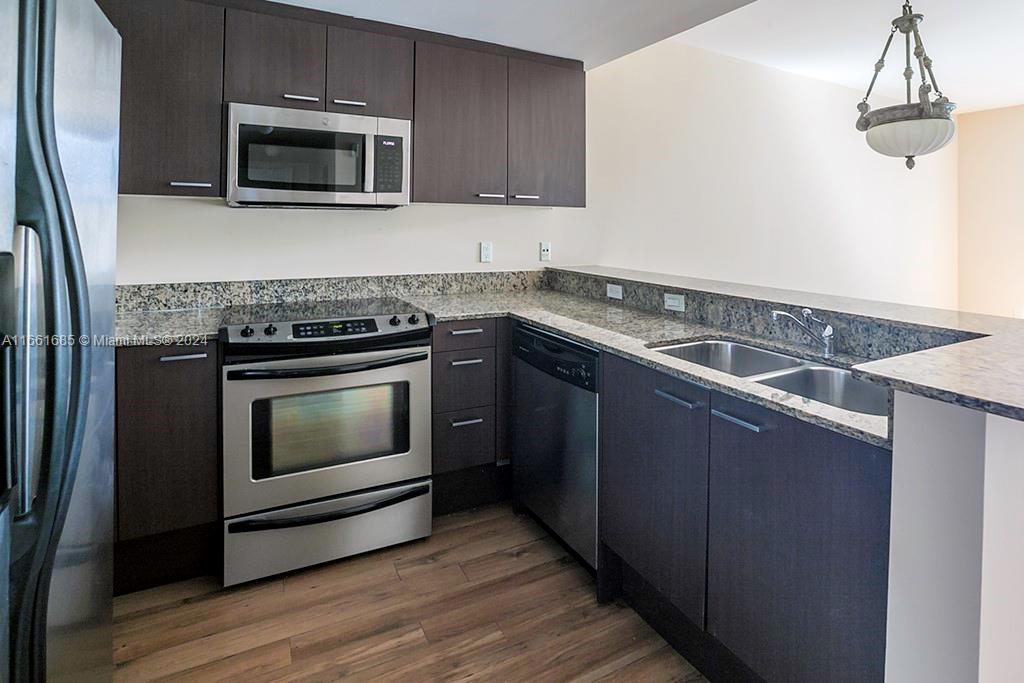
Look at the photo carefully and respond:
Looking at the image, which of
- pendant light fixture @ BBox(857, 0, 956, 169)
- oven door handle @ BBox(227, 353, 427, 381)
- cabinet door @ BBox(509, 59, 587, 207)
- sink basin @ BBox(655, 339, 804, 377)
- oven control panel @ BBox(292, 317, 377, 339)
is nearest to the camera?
sink basin @ BBox(655, 339, 804, 377)

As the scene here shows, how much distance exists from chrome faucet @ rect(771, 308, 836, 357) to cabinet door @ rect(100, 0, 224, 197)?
7.12ft

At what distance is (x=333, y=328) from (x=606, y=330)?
1.03 m

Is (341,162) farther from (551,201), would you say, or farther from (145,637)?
(145,637)

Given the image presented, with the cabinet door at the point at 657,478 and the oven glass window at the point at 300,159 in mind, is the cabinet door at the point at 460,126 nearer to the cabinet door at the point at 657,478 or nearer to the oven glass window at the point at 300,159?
the oven glass window at the point at 300,159

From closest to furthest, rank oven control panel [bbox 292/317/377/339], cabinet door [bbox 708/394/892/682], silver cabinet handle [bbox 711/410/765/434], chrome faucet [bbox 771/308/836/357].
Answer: cabinet door [bbox 708/394/892/682] < silver cabinet handle [bbox 711/410/765/434] < chrome faucet [bbox 771/308/836/357] < oven control panel [bbox 292/317/377/339]

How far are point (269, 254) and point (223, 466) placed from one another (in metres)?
1.07

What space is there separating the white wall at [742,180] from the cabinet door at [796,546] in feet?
7.97

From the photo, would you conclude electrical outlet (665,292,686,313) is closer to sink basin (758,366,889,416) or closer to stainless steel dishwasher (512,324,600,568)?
stainless steel dishwasher (512,324,600,568)

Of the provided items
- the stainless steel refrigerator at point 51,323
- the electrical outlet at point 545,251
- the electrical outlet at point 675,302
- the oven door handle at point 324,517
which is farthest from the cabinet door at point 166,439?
the electrical outlet at point 545,251

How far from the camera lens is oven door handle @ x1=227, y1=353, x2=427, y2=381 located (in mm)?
2066

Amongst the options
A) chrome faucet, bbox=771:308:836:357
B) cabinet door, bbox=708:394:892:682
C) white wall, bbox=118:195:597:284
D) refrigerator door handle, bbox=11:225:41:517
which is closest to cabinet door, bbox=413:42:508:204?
white wall, bbox=118:195:597:284

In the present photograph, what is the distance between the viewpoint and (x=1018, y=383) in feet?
3.04

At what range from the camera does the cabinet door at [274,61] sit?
7.48 feet

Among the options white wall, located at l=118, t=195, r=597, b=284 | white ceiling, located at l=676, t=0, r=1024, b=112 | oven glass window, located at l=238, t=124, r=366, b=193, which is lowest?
white wall, located at l=118, t=195, r=597, b=284
